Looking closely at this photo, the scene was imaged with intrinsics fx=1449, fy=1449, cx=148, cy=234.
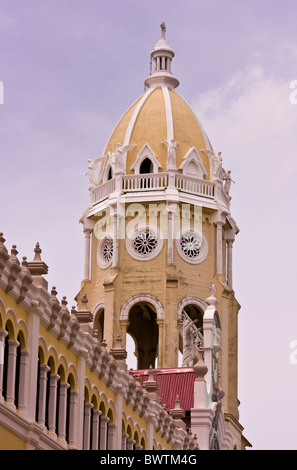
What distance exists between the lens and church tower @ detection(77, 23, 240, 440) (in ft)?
283

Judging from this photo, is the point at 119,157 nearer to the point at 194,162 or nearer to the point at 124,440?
the point at 194,162

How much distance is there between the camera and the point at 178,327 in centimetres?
8525

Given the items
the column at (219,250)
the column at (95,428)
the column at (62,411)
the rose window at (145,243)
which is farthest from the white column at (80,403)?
the column at (219,250)

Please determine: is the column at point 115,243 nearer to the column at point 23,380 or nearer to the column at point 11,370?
the column at point 23,380

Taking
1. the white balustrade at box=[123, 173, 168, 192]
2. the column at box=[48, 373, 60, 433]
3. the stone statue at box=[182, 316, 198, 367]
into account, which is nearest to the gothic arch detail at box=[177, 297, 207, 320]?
the stone statue at box=[182, 316, 198, 367]

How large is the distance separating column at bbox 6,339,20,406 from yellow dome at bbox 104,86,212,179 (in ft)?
165

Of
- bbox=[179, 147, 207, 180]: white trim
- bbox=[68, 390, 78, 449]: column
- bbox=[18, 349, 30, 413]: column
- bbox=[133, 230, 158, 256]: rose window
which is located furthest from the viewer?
bbox=[179, 147, 207, 180]: white trim

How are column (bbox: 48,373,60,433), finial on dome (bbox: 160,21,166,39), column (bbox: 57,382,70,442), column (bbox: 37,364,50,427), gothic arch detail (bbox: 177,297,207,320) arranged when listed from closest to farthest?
1. column (bbox: 37,364,50,427)
2. column (bbox: 48,373,60,433)
3. column (bbox: 57,382,70,442)
4. gothic arch detail (bbox: 177,297,207,320)
5. finial on dome (bbox: 160,21,166,39)

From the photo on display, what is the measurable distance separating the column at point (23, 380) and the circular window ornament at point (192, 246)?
156ft

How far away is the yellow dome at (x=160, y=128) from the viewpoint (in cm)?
8938

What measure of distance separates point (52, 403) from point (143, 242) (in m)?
45.6

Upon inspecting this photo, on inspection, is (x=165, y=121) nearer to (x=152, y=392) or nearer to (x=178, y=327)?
(x=178, y=327)

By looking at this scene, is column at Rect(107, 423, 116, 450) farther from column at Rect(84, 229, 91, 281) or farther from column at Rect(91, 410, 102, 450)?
column at Rect(84, 229, 91, 281)
